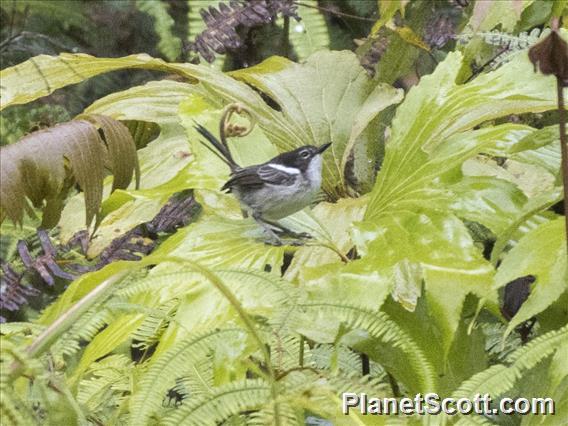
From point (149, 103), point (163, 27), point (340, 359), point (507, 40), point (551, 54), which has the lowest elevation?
point (340, 359)

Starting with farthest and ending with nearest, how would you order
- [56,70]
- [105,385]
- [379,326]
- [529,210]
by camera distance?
[56,70], [105,385], [529,210], [379,326]

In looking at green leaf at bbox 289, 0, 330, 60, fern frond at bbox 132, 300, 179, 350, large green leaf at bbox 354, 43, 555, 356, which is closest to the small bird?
large green leaf at bbox 354, 43, 555, 356

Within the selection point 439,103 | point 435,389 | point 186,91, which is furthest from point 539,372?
point 186,91

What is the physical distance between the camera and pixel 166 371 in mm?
1095

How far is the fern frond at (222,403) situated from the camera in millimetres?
1065

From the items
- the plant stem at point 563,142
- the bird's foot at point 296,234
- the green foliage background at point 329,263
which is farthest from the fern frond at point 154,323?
the plant stem at point 563,142

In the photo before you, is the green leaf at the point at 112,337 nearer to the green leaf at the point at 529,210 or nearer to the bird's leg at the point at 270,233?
the bird's leg at the point at 270,233

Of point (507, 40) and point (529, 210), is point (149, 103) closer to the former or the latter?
point (507, 40)

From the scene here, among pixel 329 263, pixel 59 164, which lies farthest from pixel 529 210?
pixel 59 164

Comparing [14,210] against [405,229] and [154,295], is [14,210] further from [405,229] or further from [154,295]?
[405,229]

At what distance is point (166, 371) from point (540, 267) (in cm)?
48

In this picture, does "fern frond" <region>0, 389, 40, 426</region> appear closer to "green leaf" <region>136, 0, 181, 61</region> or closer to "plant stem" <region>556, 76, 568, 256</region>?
"plant stem" <region>556, 76, 568, 256</region>

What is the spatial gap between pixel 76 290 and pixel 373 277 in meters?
0.42

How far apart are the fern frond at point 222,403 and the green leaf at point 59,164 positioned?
1.23 ft
